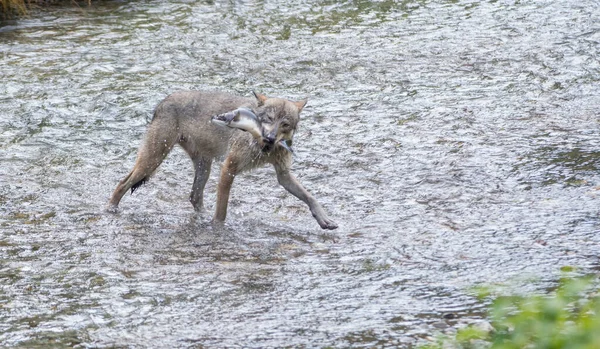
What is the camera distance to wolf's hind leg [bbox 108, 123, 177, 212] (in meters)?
8.70

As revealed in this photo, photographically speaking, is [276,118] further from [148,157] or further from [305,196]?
[148,157]

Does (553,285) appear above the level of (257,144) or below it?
below

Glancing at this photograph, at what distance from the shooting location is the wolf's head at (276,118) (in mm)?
7816

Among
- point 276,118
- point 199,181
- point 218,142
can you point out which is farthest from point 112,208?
point 276,118

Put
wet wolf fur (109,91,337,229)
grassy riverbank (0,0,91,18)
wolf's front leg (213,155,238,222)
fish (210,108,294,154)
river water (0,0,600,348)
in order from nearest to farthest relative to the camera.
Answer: river water (0,0,600,348), fish (210,108,294,154), wet wolf fur (109,91,337,229), wolf's front leg (213,155,238,222), grassy riverbank (0,0,91,18)

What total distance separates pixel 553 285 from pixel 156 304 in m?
2.79

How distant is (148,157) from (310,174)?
183 centimetres

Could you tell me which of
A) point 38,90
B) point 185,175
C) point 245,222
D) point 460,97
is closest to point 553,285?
point 245,222

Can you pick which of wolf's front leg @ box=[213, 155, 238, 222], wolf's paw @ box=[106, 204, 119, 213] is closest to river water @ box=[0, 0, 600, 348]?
wolf's paw @ box=[106, 204, 119, 213]

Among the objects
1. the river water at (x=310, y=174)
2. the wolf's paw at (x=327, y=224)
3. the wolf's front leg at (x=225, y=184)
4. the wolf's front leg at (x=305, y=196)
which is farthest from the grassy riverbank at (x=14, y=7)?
the wolf's paw at (x=327, y=224)

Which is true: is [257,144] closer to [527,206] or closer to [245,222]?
[245,222]

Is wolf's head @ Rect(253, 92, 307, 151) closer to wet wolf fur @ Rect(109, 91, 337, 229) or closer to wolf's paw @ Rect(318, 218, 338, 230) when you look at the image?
wet wolf fur @ Rect(109, 91, 337, 229)

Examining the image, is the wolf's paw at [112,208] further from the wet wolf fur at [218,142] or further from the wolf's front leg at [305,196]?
the wolf's front leg at [305,196]

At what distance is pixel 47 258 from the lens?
7.37 m
